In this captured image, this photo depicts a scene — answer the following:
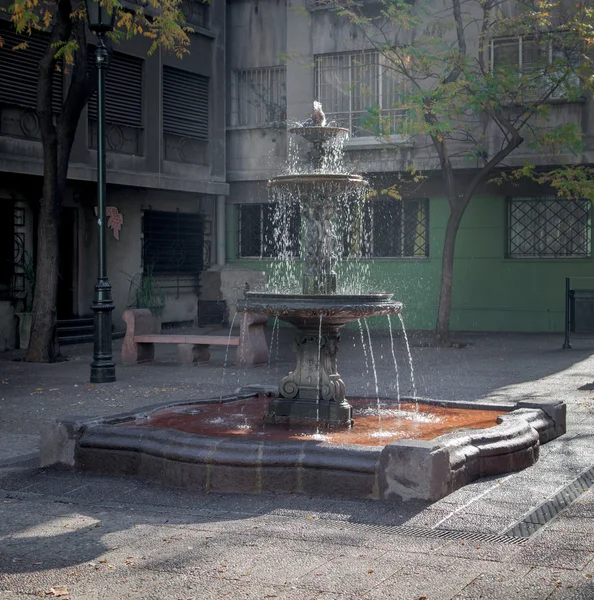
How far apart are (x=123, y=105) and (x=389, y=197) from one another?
587cm

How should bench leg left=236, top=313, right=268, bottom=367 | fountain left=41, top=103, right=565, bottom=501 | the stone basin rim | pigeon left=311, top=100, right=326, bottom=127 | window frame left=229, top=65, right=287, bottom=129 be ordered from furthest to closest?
window frame left=229, top=65, right=287, bottom=129 → bench leg left=236, top=313, right=268, bottom=367 → pigeon left=311, top=100, right=326, bottom=127 → the stone basin rim → fountain left=41, top=103, right=565, bottom=501

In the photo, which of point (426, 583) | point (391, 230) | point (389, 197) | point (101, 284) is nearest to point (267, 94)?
point (389, 197)

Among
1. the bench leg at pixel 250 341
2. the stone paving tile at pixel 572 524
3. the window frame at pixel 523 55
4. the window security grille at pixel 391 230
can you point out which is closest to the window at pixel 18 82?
the bench leg at pixel 250 341

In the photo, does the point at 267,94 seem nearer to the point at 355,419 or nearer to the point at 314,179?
the point at 314,179

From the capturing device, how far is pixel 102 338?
13297 millimetres

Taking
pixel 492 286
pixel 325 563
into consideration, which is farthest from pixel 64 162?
pixel 325 563

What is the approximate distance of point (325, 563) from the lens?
5090 millimetres

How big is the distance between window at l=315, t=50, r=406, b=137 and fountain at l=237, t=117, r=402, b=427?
12.2 meters

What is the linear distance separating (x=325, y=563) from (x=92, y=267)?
15928 mm

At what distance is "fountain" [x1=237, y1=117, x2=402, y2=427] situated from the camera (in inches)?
322

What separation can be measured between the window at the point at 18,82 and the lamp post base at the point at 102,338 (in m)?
5.63

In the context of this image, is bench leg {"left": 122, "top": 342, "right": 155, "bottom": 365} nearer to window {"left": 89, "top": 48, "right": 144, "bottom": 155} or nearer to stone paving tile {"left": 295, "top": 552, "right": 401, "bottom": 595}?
window {"left": 89, "top": 48, "right": 144, "bottom": 155}

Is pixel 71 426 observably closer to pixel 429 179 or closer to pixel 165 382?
pixel 165 382

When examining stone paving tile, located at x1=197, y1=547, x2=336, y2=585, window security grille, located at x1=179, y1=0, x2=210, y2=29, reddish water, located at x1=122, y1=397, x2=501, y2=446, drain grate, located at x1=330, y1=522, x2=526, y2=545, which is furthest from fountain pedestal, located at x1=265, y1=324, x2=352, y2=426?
window security grille, located at x1=179, y1=0, x2=210, y2=29
